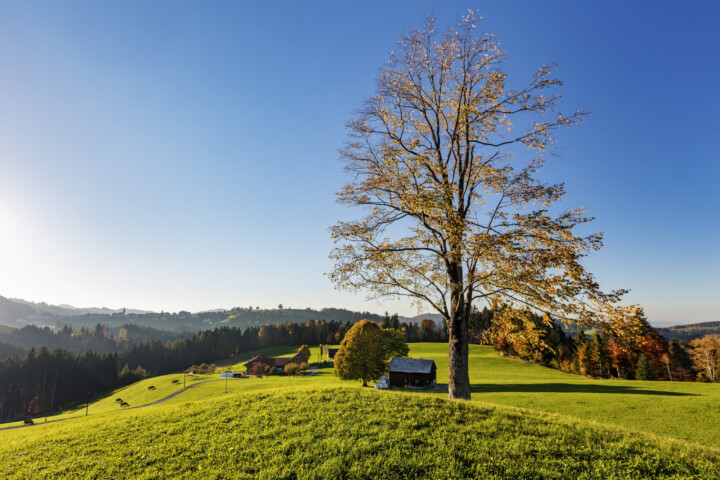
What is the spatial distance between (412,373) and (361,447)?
135 ft

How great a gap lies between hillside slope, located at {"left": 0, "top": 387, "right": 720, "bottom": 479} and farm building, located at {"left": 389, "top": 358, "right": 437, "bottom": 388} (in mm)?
36258

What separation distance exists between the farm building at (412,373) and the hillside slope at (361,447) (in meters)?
36.3

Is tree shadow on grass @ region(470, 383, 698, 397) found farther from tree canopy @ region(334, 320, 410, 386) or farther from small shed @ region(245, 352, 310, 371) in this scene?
small shed @ region(245, 352, 310, 371)

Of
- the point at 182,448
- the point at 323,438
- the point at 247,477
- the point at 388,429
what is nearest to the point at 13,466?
the point at 182,448

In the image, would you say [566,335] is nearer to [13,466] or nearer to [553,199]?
[553,199]

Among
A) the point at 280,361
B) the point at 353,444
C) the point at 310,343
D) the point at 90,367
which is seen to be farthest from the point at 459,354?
the point at 90,367

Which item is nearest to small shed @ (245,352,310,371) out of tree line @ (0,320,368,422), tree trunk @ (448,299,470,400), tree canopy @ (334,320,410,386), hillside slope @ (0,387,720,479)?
tree line @ (0,320,368,422)

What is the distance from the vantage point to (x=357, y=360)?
135 feet

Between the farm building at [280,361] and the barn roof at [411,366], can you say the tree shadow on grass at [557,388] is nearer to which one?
the barn roof at [411,366]

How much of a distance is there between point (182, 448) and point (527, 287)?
38.2 feet

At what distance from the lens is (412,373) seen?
4591cm

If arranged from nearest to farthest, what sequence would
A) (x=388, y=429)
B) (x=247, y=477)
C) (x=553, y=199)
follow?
(x=247, y=477) → (x=388, y=429) → (x=553, y=199)

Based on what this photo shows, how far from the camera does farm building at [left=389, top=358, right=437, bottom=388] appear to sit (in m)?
45.3

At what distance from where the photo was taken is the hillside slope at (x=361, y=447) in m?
6.82
